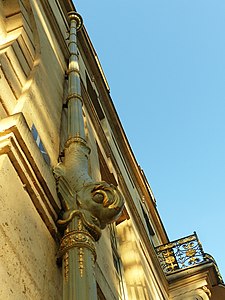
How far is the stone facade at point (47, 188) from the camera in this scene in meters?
4.14

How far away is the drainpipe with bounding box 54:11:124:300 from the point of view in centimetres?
430

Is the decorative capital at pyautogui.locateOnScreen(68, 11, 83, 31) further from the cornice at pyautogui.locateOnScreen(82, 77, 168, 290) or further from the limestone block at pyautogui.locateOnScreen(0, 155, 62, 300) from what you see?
the limestone block at pyautogui.locateOnScreen(0, 155, 62, 300)

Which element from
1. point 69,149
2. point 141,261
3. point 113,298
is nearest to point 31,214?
point 69,149

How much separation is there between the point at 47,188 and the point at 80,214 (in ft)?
1.24

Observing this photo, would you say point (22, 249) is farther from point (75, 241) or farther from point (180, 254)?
point (180, 254)

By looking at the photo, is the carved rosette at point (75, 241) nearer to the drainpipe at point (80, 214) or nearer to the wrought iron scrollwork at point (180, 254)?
the drainpipe at point (80, 214)

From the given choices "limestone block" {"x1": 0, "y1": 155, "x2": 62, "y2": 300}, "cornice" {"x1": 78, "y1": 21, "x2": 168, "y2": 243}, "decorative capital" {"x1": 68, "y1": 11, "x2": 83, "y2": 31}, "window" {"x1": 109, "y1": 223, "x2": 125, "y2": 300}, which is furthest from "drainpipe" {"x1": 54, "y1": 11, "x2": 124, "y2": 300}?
"cornice" {"x1": 78, "y1": 21, "x2": 168, "y2": 243}

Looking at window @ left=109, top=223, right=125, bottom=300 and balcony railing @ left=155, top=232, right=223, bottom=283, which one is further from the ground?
balcony railing @ left=155, top=232, right=223, bottom=283

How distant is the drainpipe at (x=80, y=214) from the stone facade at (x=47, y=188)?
1 cm

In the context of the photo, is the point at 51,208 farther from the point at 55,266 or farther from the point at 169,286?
the point at 169,286

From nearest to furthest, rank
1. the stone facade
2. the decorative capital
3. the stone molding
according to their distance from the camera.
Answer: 1. the stone facade
2. the stone molding
3. the decorative capital

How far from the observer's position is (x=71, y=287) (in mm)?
4195

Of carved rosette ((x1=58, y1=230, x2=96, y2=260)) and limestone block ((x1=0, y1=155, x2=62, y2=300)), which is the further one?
carved rosette ((x1=58, y1=230, x2=96, y2=260))

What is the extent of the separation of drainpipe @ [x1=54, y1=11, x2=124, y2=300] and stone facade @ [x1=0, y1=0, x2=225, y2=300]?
0.01 m
